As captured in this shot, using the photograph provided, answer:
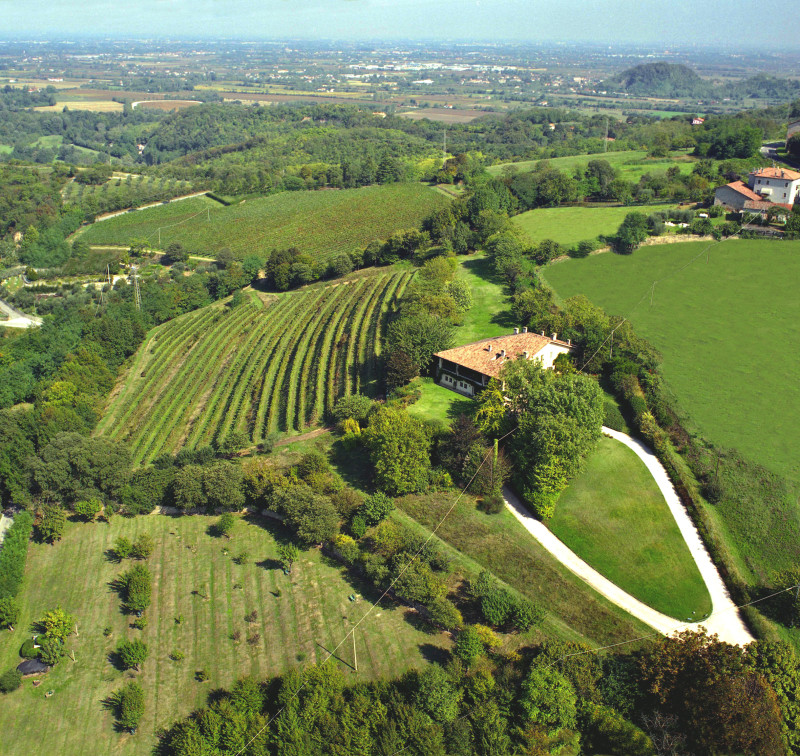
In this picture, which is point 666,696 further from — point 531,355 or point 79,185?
point 79,185

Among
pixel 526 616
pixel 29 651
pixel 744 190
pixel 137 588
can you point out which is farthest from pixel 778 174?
pixel 29 651

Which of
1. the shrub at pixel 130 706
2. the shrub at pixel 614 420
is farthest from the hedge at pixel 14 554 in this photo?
the shrub at pixel 614 420

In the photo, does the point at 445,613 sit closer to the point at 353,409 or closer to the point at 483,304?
the point at 353,409

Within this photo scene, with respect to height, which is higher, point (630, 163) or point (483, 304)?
point (630, 163)

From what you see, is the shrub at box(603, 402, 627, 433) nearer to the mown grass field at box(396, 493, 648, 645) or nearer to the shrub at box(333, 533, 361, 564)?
the mown grass field at box(396, 493, 648, 645)

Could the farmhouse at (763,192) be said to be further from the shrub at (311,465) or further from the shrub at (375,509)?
the shrub at (311,465)

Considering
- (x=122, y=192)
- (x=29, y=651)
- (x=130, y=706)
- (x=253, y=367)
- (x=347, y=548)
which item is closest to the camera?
(x=130, y=706)

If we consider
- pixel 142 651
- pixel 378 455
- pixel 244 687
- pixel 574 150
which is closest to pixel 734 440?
pixel 378 455
